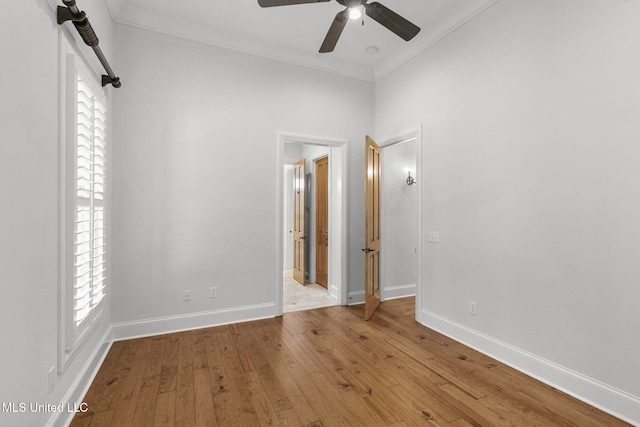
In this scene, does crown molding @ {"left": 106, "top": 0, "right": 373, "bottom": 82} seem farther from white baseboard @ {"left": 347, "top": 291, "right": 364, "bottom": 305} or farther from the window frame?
white baseboard @ {"left": 347, "top": 291, "right": 364, "bottom": 305}

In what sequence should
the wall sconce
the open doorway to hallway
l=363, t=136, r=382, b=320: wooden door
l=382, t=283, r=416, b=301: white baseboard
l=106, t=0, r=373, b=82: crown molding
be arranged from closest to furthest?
l=106, t=0, r=373, b=82: crown molding → l=363, t=136, r=382, b=320: wooden door → l=382, t=283, r=416, b=301: white baseboard → the wall sconce → the open doorway to hallway

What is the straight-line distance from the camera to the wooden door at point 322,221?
201 inches

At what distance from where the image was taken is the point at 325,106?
161 inches

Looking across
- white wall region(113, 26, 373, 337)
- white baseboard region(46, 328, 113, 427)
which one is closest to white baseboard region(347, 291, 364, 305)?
white wall region(113, 26, 373, 337)

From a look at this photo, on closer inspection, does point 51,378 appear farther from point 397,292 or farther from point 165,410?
point 397,292

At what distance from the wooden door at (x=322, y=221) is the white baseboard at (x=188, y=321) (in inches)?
64.6

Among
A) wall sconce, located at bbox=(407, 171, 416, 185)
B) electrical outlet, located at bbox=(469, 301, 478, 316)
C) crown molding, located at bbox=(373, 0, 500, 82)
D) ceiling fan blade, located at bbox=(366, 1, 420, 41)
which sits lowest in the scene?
electrical outlet, located at bbox=(469, 301, 478, 316)

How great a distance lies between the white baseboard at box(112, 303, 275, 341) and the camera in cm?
307

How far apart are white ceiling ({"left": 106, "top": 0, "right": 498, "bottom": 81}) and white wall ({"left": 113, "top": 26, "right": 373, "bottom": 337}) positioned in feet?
0.42

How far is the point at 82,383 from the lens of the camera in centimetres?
212

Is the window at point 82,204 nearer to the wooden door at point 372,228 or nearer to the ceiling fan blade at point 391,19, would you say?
the ceiling fan blade at point 391,19

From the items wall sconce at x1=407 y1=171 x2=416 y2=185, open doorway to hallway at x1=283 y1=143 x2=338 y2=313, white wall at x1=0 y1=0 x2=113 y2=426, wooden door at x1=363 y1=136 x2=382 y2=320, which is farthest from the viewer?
open doorway to hallway at x1=283 y1=143 x2=338 y2=313

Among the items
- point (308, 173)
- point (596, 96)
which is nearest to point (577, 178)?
point (596, 96)

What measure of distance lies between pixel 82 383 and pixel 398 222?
3.99 metres
